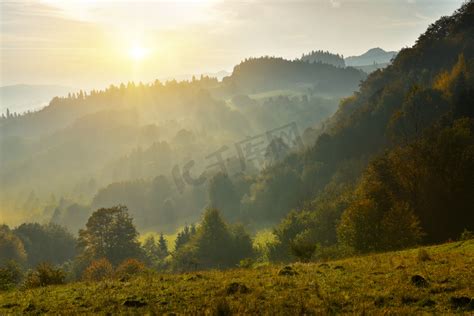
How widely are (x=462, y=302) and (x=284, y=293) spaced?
702 cm

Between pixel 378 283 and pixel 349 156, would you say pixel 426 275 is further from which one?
pixel 349 156

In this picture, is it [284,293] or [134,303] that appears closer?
[134,303]

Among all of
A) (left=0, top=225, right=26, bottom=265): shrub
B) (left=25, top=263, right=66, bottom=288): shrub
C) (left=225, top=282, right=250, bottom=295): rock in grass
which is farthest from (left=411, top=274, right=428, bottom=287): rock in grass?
(left=0, top=225, right=26, bottom=265): shrub

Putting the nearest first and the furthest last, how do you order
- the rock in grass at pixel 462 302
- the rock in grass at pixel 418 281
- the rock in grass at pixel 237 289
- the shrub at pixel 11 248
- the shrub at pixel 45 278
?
the rock in grass at pixel 462 302 → the rock in grass at pixel 418 281 → the rock in grass at pixel 237 289 → the shrub at pixel 45 278 → the shrub at pixel 11 248

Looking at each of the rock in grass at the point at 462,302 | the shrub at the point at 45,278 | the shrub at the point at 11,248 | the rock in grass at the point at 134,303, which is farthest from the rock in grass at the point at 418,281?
the shrub at the point at 11,248

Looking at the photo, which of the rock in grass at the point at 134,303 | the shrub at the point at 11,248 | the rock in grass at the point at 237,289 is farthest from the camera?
the shrub at the point at 11,248

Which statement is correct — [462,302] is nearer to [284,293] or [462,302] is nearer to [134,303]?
[284,293]

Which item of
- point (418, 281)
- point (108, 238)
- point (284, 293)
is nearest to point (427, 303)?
point (418, 281)

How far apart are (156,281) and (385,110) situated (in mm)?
135894

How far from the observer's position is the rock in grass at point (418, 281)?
18.0 meters

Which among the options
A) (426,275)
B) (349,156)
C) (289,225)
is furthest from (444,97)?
(426,275)

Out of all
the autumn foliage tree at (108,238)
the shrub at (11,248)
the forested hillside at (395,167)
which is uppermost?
the forested hillside at (395,167)

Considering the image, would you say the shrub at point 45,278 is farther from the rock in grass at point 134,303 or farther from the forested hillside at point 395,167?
Result: the forested hillside at point 395,167

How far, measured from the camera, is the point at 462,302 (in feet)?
50.0
